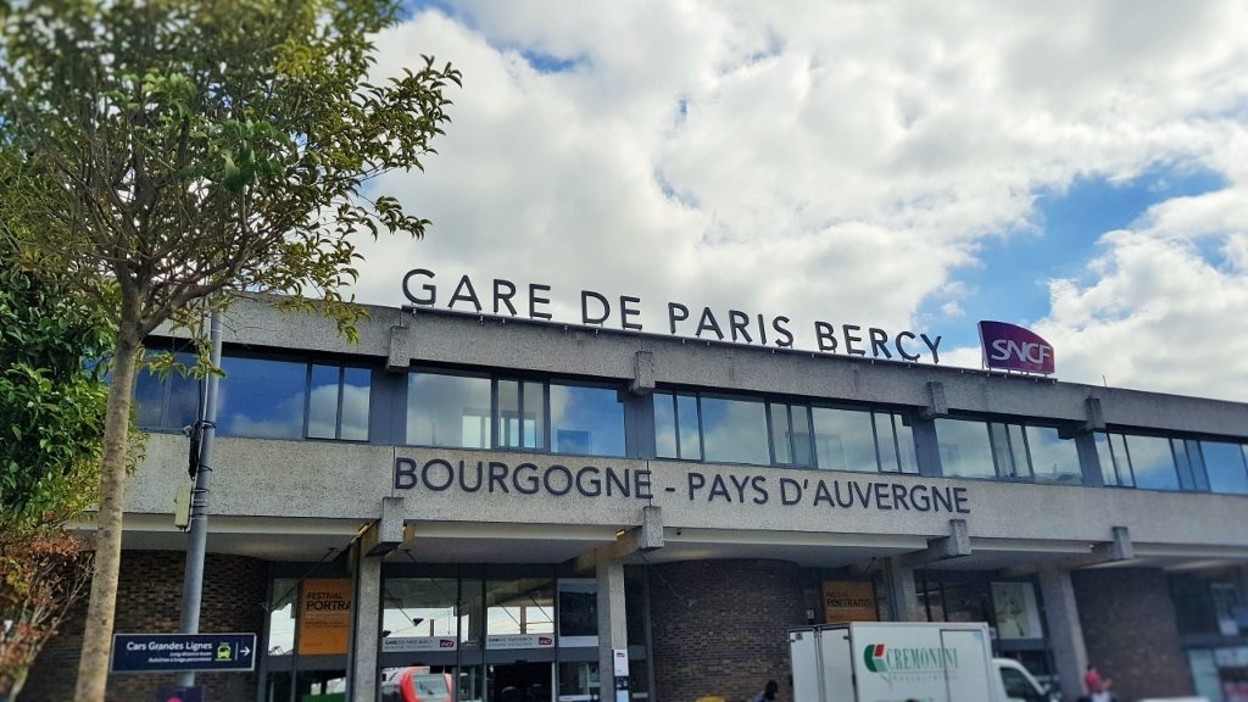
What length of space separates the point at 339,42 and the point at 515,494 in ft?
36.1

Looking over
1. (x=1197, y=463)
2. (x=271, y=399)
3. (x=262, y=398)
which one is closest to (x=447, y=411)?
(x=271, y=399)

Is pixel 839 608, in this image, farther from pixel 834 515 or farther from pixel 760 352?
pixel 760 352

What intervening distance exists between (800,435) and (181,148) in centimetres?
1601

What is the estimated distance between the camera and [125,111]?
8.96 metres

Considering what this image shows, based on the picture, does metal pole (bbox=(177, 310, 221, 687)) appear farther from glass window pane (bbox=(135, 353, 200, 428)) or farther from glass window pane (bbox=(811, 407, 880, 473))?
glass window pane (bbox=(811, 407, 880, 473))

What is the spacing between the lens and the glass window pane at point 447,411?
19.0 meters

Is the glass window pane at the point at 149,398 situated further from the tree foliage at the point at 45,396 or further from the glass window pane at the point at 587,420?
the glass window pane at the point at 587,420

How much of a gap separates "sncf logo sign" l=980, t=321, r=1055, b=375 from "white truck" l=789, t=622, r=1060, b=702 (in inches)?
399

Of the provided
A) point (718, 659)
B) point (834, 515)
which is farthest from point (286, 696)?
point (834, 515)

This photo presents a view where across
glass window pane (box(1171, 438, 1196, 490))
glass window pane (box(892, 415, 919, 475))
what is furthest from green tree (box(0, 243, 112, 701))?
glass window pane (box(1171, 438, 1196, 490))

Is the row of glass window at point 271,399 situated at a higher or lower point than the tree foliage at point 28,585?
higher

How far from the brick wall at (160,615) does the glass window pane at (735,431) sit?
10020 mm

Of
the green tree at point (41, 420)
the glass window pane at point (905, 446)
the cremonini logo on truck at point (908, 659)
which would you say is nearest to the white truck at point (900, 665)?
the cremonini logo on truck at point (908, 659)

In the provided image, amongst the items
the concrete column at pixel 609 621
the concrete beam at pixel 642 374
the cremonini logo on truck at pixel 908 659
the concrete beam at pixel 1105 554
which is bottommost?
the cremonini logo on truck at pixel 908 659
